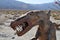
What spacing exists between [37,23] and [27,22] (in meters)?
0.13

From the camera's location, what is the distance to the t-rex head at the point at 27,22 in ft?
7.20

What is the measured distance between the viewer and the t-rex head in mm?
2193

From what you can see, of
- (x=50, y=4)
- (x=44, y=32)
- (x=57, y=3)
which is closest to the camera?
(x=44, y=32)

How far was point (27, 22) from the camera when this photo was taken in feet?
7.32

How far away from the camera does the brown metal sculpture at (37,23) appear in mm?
2199

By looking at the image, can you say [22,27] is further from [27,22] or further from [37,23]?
[37,23]

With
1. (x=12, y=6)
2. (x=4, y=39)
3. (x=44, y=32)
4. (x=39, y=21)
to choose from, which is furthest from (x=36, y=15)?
(x=12, y=6)

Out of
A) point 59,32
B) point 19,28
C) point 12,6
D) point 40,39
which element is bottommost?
point 12,6

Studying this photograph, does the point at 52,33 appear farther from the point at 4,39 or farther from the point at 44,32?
the point at 4,39

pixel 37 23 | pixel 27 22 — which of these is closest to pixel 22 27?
pixel 27 22

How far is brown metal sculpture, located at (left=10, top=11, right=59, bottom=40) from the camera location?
2199mm

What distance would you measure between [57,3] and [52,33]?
2644 cm

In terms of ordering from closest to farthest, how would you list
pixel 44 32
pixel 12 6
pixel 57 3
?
1. pixel 44 32
2. pixel 57 3
3. pixel 12 6

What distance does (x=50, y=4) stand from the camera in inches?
1228
